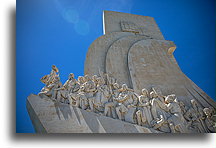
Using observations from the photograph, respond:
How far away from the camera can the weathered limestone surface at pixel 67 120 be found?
375 centimetres

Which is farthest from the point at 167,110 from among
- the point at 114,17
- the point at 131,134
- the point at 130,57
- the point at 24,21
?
the point at 114,17

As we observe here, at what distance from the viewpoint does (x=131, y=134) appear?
145 inches

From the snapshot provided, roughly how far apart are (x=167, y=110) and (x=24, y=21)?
13.6ft

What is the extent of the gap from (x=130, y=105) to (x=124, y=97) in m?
0.26

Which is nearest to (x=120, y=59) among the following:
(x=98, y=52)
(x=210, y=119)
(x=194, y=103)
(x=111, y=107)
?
(x=98, y=52)

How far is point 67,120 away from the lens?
152 inches

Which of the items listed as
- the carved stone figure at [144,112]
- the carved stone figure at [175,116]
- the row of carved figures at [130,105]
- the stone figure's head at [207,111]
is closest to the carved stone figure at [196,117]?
the row of carved figures at [130,105]

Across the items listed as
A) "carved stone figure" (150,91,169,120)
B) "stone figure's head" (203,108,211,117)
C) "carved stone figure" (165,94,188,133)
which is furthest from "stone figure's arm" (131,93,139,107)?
"stone figure's head" (203,108,211,117)

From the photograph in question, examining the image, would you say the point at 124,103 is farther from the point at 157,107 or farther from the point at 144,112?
the point at 157,107

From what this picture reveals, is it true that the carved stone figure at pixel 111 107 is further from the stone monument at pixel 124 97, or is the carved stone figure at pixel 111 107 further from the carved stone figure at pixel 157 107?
the carved stone figure at pixel 157 107

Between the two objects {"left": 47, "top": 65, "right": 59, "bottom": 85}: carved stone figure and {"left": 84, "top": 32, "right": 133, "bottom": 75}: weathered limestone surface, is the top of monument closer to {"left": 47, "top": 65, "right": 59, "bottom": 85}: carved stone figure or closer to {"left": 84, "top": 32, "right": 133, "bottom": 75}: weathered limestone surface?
{"left": 84, "top": 32, "right": 133, "bottom": 75}: weathered limestone surface

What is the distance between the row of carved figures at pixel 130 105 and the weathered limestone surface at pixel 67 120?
0.21 meters

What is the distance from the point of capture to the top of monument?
7830 millimetres

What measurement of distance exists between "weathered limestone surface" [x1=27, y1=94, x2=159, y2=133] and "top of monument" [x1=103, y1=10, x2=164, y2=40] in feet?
14.4
